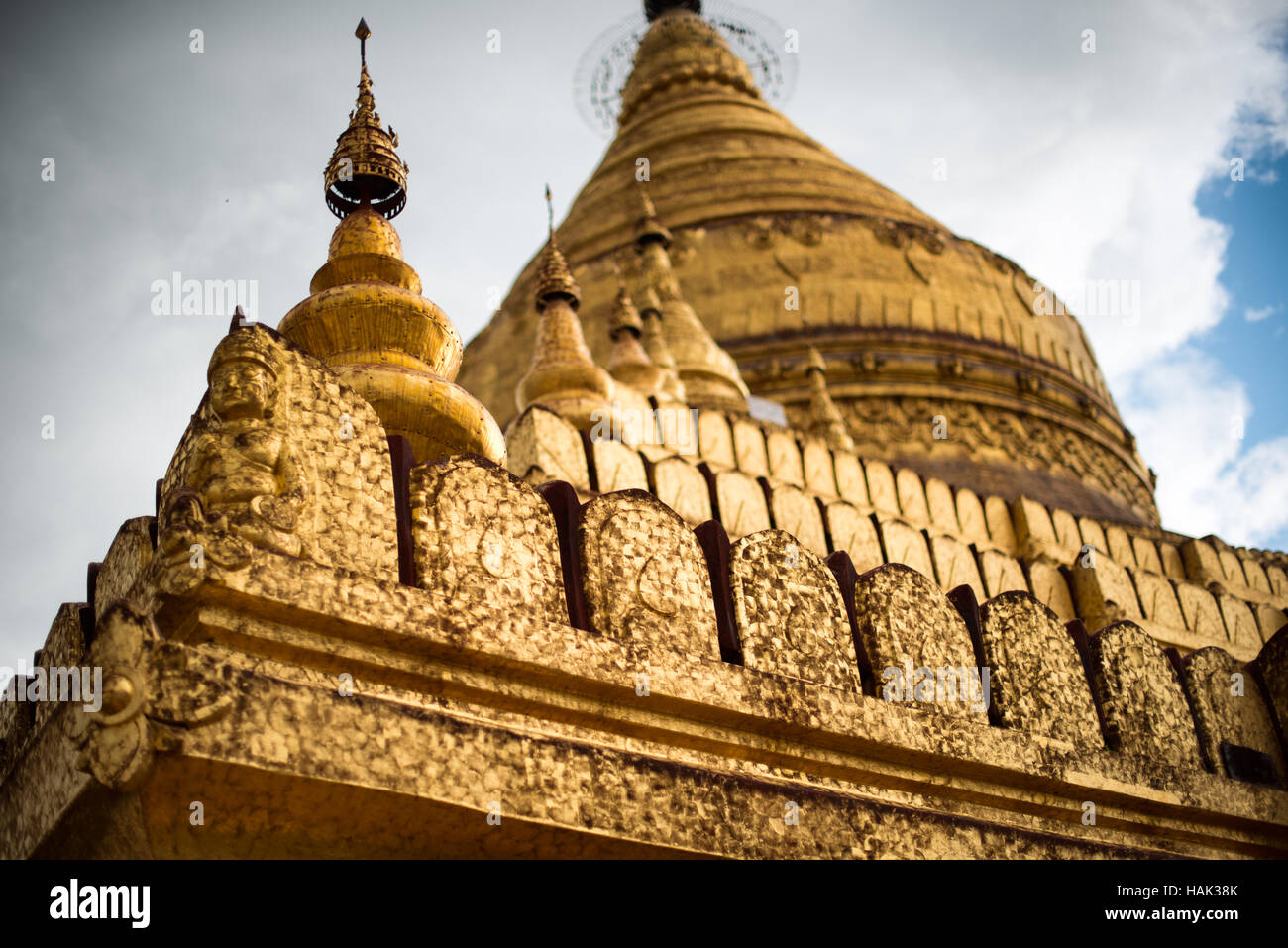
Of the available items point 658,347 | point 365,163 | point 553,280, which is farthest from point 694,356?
point 365,163

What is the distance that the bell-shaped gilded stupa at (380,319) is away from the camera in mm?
4332

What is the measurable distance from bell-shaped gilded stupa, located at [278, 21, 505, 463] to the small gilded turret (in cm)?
391

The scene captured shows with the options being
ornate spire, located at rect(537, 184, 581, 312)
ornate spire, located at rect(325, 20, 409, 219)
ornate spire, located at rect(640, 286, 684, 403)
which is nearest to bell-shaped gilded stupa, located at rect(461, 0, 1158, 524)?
ornate spire, located at rect(640, 286, 684, 403)

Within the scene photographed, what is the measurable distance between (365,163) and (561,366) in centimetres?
434

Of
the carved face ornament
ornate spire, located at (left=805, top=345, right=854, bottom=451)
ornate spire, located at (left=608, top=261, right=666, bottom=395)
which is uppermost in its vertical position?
ornate spire, located at (left=805, top=345, right=854, bottom=451)

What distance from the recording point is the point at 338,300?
455cm

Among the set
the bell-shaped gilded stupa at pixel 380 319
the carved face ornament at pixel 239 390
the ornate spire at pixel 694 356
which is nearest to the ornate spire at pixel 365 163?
the bell-shaped gilded stupa at pixel 380 319

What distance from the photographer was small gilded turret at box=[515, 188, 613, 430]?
349 inches

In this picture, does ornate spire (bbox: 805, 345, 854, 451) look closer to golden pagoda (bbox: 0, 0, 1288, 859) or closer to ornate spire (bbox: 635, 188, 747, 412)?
ornate spire (bbox: 635, 188, 747, 412)

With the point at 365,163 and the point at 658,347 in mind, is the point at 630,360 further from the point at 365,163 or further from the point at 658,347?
the point at 365,163

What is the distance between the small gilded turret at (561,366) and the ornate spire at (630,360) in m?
1.53

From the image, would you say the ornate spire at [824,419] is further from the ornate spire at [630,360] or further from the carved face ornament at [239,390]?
the carved face ornament at [239,390]
